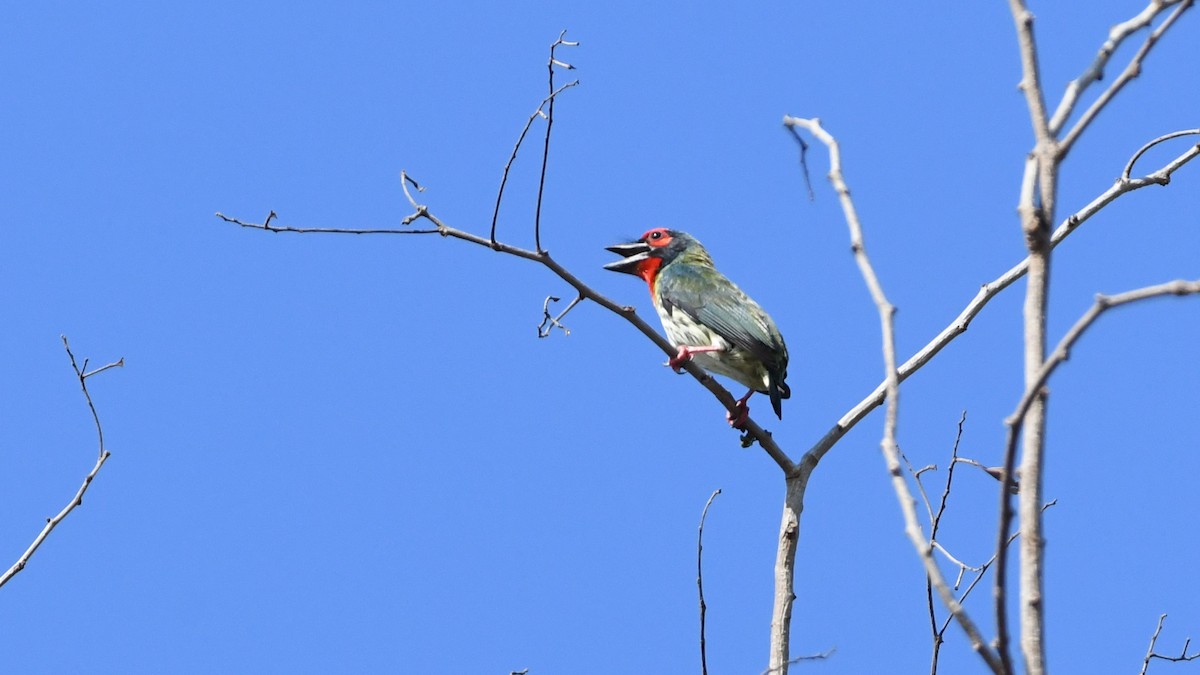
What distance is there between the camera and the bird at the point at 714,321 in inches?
307

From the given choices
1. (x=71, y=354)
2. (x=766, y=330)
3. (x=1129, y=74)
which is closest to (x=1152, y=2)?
(x=1129, y=74)

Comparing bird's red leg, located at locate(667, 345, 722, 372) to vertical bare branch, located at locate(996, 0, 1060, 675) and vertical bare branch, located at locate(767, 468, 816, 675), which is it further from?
vertical bare branch, located at locate(996, 0, 1060, 675)

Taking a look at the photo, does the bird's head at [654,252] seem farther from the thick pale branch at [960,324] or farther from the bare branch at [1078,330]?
the bare branch at [1078,330]

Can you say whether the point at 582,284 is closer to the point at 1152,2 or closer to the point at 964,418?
the point at 964,418

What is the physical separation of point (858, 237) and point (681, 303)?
19.1 feet

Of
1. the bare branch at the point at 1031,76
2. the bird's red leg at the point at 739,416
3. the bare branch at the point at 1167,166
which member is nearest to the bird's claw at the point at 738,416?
the bird's red leg at the point at 739,416

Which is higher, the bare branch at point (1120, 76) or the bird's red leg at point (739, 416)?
the bird's red leg at point (739, 416)

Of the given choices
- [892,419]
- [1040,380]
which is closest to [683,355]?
[892,419]

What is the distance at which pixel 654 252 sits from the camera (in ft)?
30.9

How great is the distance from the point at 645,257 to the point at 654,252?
0.15m

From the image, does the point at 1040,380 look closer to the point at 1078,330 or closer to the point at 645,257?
the point at 1078,330

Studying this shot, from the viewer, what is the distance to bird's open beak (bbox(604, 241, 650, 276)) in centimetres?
910

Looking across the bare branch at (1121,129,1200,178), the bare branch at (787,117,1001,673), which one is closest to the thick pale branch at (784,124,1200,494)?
the bare branch at (1121,129,1200,178)

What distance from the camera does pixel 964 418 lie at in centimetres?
599
